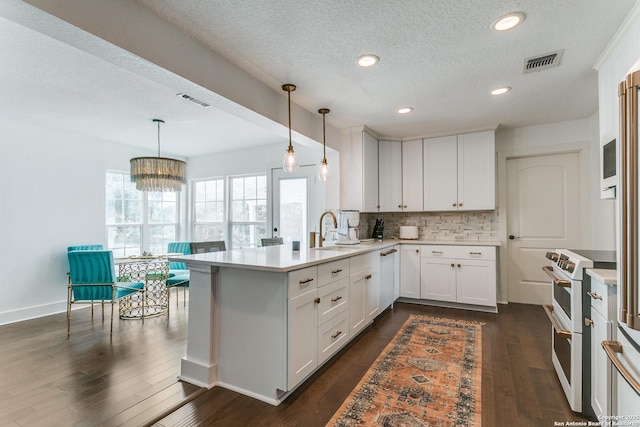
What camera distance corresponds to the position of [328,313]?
2.39 meters

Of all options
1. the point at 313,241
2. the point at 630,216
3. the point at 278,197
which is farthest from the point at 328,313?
the point at 278,197

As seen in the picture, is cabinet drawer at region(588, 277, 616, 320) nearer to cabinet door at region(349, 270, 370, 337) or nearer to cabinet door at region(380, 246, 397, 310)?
cabinet door at region(349, 270, 370, 337)

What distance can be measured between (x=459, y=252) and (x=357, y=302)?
1747 mm

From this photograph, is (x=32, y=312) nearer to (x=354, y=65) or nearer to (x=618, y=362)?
(x=354, y=65)

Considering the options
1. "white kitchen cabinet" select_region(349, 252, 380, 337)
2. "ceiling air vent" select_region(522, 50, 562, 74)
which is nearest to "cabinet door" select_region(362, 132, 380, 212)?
"white kitchen cabinet" select_region(349, 252, 380, 337)

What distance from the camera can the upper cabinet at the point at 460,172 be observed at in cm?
404

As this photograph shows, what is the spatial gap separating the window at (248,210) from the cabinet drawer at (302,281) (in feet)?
11.1

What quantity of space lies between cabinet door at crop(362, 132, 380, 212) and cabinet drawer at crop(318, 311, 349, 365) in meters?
1.85

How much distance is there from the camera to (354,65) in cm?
246

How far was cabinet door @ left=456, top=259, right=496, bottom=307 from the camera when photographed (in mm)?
3748

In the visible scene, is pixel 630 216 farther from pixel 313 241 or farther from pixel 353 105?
pixel 353 105

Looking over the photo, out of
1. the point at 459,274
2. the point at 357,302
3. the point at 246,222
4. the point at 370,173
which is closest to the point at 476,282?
the point at 459,274

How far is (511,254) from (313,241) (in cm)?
294

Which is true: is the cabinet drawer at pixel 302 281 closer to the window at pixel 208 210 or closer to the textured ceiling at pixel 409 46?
the textured ceiling at pixel 409 46
